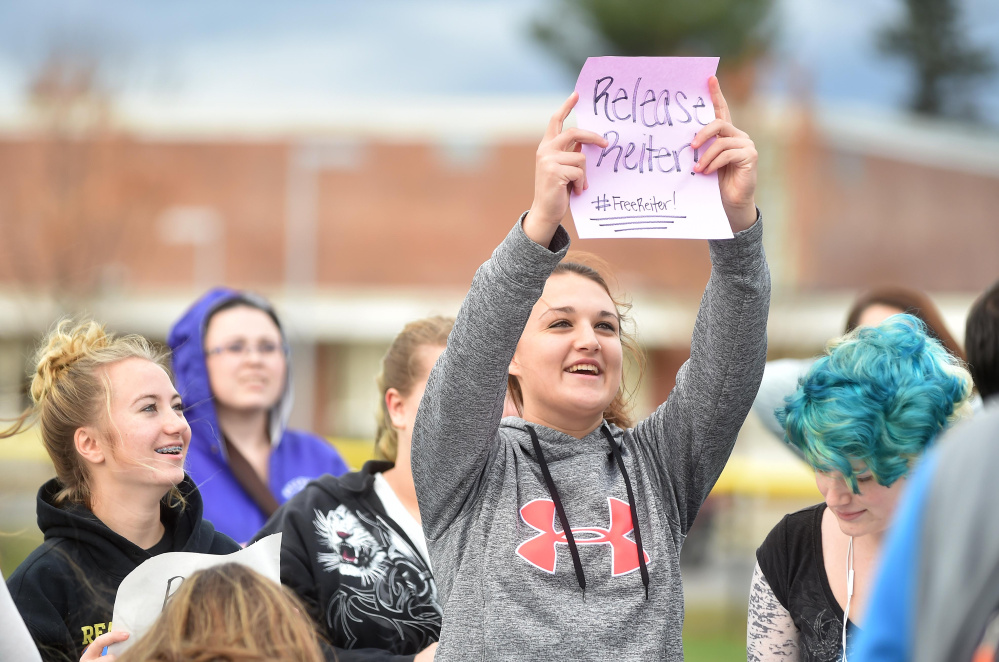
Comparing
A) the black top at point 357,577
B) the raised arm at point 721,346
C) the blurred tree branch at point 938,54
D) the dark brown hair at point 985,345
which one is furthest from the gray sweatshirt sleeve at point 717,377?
the blurred tree branch at point 938,54

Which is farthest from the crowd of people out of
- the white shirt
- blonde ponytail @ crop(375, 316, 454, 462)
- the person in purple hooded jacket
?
the person in purple hooded jacket

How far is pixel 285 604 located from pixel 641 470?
2.95ft

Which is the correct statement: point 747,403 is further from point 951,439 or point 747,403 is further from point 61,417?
point 61,417

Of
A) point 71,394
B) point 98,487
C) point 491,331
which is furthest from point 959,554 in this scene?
point 71,394

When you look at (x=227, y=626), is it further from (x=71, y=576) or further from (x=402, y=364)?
(x=402, y=364)

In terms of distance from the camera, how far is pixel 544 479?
2.36 metres

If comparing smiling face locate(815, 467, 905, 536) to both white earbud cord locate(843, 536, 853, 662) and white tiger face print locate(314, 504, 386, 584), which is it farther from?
white tiger face print locate(314, 504, 386, 584)

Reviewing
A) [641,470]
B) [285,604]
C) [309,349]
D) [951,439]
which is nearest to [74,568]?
[285,604]

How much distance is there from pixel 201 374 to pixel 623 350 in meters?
2.06

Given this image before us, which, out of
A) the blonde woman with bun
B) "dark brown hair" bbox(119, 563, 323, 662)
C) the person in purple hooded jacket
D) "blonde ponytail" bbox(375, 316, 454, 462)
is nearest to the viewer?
"dark brown hair" bbox(119, 563, 323, 662)

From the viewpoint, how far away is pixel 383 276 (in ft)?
95.8

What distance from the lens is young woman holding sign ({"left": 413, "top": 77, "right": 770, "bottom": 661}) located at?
7.07ft

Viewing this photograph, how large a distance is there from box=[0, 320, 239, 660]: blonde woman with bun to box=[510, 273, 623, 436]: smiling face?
981 millimetres

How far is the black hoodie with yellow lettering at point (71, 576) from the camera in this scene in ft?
8.14
